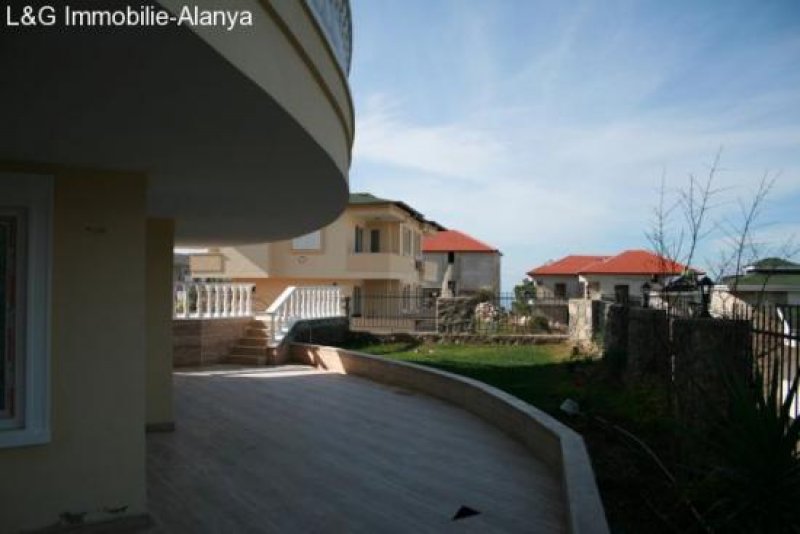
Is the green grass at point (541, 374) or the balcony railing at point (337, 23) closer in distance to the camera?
the balcony railing at point (337, 23)

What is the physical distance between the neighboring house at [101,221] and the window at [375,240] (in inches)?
1191

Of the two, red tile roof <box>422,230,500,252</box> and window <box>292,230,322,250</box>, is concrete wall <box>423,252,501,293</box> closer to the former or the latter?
red tile roof <box>422,230,500,252</box>

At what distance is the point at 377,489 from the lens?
640cm

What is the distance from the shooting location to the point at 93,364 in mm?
5270

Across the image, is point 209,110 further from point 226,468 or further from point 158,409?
A: point 158,409

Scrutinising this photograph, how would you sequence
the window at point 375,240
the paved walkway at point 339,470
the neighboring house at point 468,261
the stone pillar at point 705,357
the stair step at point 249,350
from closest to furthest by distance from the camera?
1. the paved walkway at point 339,470
2. the stone pillar at point 705,357
3. the stair step at point 249,350
4. the window at point 375,240
5. the neighboring house at point 468,261

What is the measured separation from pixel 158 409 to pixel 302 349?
7952mm

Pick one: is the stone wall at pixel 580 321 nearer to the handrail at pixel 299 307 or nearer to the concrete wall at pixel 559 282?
the handrail at pixel 299 307

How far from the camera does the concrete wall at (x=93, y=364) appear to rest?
5055 millimetres

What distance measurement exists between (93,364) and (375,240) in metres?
31.4

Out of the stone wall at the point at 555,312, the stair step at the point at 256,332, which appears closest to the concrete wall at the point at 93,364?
the stair step at the point at 256,332

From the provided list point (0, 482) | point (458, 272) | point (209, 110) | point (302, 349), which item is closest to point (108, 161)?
point (209, 110)

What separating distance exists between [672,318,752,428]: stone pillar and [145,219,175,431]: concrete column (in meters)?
6.30

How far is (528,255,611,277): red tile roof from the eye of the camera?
7025cm
